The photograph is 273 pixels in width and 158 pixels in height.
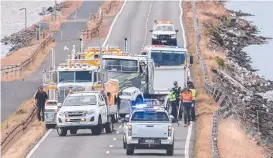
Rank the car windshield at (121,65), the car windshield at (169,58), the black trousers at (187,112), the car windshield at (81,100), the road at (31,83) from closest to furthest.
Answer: the car windshield at (81,100), the black trousers at (187,112), the car windshield at (121,65), the car windshield at (169,58), the road at (31,83)

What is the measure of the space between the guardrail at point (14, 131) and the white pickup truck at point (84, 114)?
3237 millimetres

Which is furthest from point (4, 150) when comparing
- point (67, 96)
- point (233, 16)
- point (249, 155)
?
point (233, 16)

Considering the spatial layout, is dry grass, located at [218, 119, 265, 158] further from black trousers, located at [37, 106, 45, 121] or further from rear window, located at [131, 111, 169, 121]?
black trousers, located at [37, 106, 45, 121]

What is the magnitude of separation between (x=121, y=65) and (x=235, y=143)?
12.6 metres

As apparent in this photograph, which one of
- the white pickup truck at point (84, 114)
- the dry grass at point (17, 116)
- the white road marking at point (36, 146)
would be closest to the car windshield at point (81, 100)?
the white pickup truck at point (84, 114)

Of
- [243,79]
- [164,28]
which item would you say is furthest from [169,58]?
[243,79]

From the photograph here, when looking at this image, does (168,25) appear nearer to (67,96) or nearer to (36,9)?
(67,96)

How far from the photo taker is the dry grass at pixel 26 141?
126 ft

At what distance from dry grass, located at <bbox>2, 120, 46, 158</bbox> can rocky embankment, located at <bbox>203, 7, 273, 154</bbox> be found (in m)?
9.52

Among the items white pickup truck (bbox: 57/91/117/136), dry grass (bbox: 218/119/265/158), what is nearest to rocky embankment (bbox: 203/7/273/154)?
dry grass (bbox: 218/119/265/158)

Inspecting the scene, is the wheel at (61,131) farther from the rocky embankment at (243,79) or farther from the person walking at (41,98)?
the rocky embankment at (243,79)

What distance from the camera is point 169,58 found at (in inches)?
2143

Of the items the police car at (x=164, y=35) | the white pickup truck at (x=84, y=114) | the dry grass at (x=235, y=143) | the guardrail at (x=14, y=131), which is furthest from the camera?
the police car at (x=164, y=35)

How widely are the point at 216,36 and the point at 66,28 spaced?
14.4 metres
